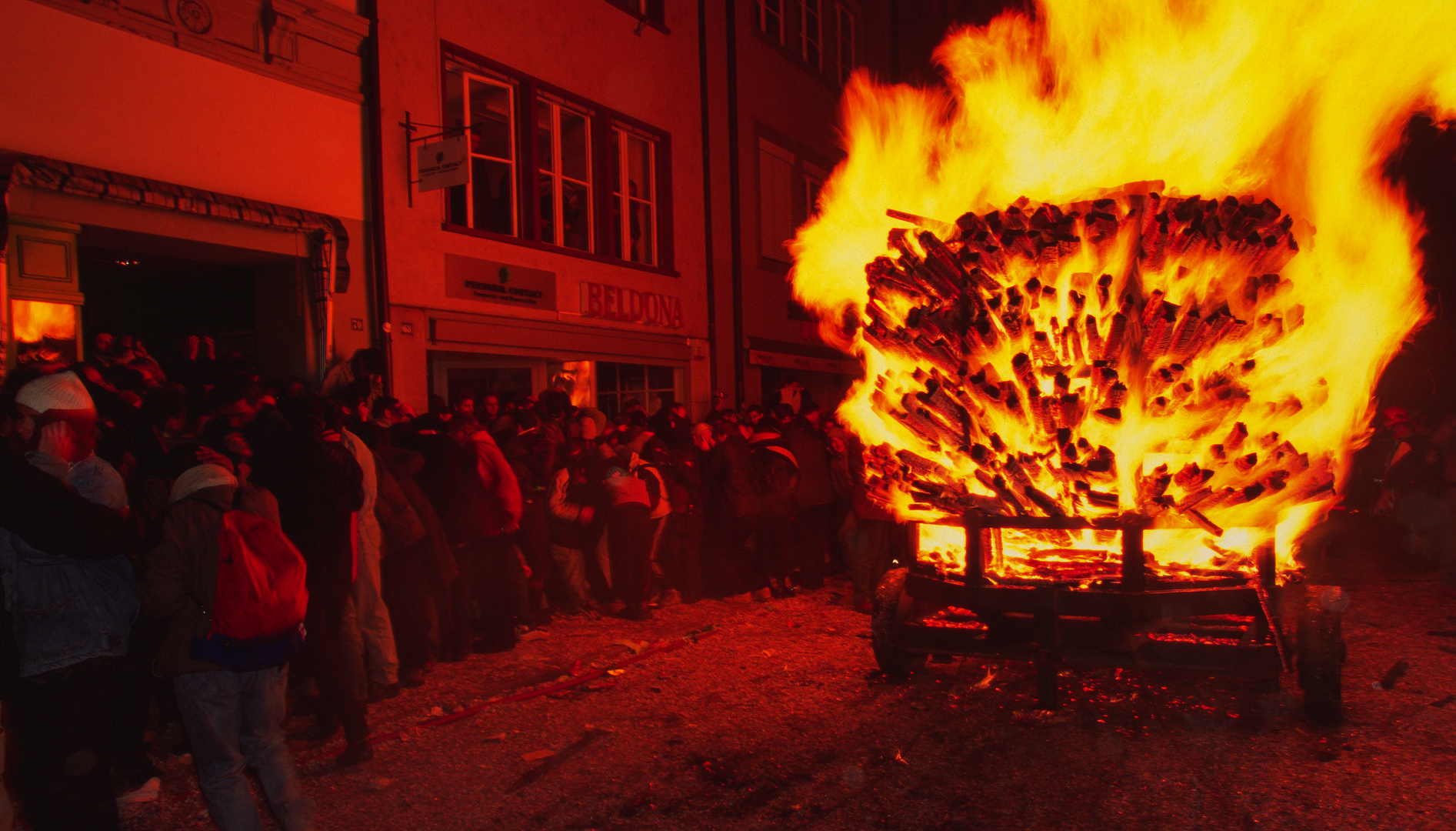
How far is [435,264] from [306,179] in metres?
1.79

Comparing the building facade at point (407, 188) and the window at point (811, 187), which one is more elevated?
the window at point (811, 187)

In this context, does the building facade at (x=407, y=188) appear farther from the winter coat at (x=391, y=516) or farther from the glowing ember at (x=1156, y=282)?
the glowing ember at (x=1156, y=282)

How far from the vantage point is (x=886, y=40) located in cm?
2389

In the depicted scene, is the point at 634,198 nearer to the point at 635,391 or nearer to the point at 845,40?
the point at 635,391

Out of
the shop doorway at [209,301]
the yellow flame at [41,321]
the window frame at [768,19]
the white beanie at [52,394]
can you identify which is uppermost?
the window frame at [768,19]

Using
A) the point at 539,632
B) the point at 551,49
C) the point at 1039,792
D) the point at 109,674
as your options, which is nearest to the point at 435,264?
the point at 551,49

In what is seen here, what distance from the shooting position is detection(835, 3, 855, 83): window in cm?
2216

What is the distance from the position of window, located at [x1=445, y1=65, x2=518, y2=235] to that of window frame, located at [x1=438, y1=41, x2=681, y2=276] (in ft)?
0.29

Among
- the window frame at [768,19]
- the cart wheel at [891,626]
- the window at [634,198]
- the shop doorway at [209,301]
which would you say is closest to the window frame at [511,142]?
the window at [634,198]

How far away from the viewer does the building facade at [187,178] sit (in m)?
7.89

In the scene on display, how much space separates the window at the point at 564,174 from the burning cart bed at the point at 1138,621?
31.3 feet

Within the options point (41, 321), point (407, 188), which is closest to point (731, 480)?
point (407, 188)

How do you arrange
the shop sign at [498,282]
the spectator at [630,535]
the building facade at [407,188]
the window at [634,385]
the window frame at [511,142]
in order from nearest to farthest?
the building facade at [407,188]
the spectator at [630,535]
the shop sign at [498,282]
the window frame at [511,142]
the window at [634,385]

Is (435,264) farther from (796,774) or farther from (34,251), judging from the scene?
(796,774)
